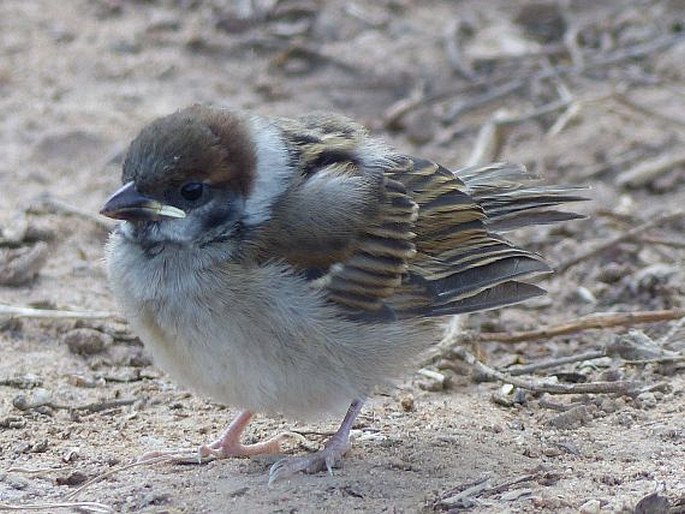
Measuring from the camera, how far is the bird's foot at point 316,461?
15.9 feet

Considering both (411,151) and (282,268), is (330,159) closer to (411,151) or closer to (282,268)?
(282,268)

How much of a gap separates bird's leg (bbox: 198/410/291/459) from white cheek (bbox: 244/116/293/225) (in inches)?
30.8

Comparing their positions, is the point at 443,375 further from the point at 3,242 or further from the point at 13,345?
the point at 3,242

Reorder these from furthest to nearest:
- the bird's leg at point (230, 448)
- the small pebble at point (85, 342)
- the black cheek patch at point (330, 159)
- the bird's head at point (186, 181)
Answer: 1. the small pebble at point (85, 342)
2. the black cheek patch at point (330, 159)
3. the bird's leg at point (230, 448)
4. the bird's head at point (186, 181)

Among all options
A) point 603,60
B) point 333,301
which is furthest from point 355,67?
point 333,301

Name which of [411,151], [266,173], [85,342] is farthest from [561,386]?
[411,151]

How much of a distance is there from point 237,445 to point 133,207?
0.99m

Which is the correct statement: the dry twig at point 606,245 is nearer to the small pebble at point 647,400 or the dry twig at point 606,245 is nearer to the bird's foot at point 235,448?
the small pebble at point 647,400

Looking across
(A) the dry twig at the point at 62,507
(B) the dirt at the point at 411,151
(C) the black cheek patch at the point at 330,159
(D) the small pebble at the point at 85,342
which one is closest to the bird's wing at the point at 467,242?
(C) the black cheek patch at the point at 330,159

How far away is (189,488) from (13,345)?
70.1 inches

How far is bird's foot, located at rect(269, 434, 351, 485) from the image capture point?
4848 mm

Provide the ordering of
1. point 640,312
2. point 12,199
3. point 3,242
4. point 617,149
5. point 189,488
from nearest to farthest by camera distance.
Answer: point 189,488 < point 640,312 < point 3,242 < point 12,199 < point 617,149

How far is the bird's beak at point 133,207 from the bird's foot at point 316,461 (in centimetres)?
99

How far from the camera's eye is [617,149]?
8695 mm
